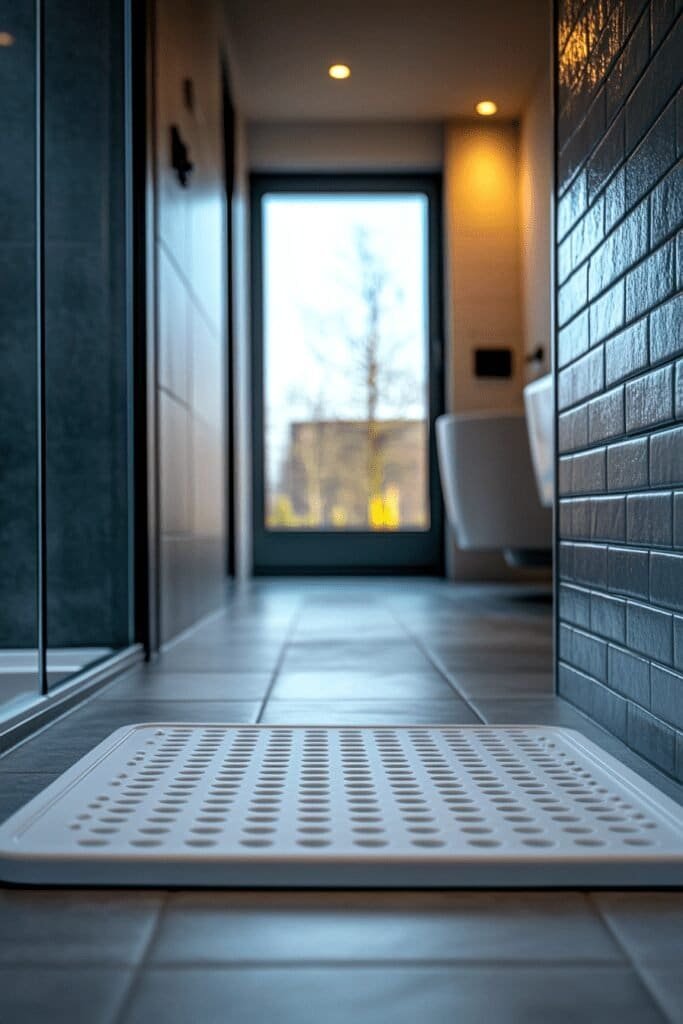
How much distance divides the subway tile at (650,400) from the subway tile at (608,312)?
0.09 m

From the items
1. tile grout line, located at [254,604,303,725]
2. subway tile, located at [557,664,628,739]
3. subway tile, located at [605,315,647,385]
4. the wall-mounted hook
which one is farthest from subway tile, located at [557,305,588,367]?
the wall-mounted hook

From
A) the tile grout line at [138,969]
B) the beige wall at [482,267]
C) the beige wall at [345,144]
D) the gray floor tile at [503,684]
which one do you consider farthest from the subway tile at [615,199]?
the beige wall at [345,144]

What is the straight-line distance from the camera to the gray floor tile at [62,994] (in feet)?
1.77

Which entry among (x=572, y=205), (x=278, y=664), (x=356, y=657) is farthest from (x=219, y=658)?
(x=572, y=205)

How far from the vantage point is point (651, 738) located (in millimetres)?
1099

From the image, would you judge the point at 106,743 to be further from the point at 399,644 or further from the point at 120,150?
the point at 120,150

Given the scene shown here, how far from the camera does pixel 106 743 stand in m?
1.16

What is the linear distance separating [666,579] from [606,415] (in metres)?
0.31

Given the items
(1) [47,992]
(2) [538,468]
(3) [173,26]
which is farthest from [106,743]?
(2) [538,468]

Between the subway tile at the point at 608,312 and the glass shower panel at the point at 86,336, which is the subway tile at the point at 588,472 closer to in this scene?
the subway tile at the point at 608,312

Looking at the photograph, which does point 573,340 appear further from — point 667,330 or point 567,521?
point 667,330

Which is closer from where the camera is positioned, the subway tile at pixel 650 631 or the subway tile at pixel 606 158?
the subway tile at pixel 650 631

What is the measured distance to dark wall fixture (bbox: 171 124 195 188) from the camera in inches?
98.0

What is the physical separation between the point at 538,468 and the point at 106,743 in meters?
2.52
